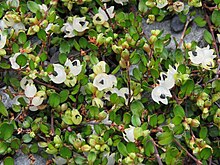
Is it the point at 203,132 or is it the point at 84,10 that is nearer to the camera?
the point at 203,132

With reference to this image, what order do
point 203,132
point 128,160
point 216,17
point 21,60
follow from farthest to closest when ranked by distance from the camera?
1. point 216,17
2. point 21,60
3. point 203,132
4. point 128,160

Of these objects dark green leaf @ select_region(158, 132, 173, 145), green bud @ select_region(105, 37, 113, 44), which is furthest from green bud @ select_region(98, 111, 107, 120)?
green bud @ select_region(105, 37, 113, 44)

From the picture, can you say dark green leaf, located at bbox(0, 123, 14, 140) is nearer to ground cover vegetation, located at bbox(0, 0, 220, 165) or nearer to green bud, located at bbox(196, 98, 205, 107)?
ground cover vegetation, located at bbox(0, 0, 220, 165)

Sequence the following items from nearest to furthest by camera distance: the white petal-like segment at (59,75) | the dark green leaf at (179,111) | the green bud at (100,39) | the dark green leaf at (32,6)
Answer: the dark green leaf at (179,111) → the white petal-like segment at (59,75) → the green bud at (100,39) → the dark green leaf at (32,6)

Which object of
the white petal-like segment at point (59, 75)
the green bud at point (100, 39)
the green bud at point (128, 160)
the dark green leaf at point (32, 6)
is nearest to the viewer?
the green bud at point (128, 160)

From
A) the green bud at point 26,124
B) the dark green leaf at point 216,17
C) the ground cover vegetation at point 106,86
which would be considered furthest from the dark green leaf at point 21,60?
the dark green leaf at point 216,17

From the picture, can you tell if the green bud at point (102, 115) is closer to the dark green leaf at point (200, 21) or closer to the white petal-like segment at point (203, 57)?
the white petal-like segment at point (203, 57)

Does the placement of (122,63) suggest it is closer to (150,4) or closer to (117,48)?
(117,48)

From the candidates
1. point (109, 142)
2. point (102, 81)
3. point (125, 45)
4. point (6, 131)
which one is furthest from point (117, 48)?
point (6, 131)

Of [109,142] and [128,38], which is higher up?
[128,38]
